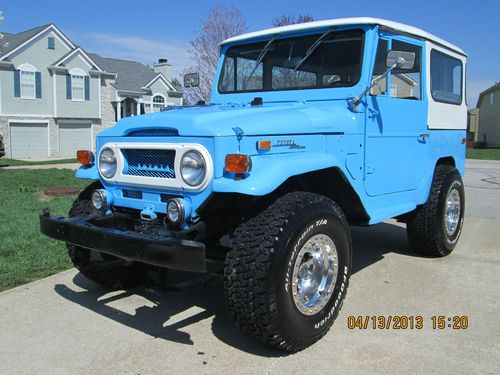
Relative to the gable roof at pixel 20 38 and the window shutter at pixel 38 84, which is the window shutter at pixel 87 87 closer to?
the gable roof at pixel 20 38

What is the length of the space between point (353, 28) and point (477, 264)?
9.82ft

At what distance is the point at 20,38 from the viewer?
2767 cm

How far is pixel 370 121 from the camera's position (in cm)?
424

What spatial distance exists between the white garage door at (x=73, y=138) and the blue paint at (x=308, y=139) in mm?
26186

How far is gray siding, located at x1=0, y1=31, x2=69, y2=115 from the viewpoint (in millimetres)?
26109

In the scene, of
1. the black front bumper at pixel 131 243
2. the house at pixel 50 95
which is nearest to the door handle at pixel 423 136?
the black front bumper at pixel 131 243

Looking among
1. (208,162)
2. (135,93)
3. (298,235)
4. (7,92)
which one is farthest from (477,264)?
(135,93)

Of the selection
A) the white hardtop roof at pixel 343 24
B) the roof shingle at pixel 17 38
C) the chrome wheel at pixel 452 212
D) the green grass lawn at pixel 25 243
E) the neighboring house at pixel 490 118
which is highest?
the roof shingle at pixel 17 38

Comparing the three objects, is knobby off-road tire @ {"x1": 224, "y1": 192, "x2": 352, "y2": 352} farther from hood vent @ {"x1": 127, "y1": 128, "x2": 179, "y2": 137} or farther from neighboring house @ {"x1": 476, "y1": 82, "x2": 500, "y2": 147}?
neighboring house @ {"x1": 476, "y1": 82, "x2": 500, "y2": 147}

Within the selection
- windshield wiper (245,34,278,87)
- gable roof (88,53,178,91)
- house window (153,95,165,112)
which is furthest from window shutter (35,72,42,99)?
windshield wiper (245,34,278,87)

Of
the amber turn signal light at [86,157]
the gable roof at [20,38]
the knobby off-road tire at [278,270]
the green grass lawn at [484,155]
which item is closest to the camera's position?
the knobby off-road tire at [278,270]

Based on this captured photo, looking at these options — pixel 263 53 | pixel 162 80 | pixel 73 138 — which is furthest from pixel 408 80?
pixel 162 80

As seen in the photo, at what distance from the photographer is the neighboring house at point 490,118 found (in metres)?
43.4

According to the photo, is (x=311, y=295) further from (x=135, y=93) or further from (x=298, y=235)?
(x=135, y=93)
